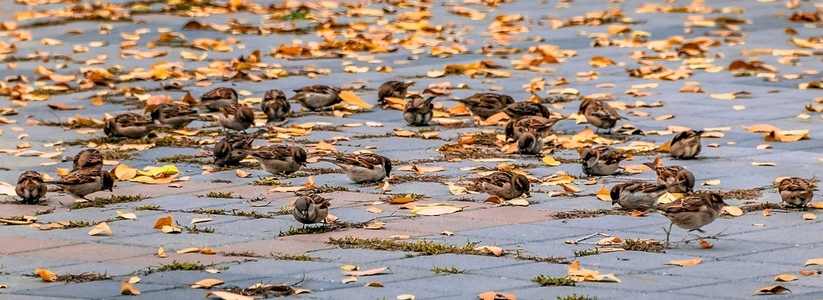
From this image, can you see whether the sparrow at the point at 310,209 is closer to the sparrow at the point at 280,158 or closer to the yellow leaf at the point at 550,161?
the sparrow at the point at 280,158

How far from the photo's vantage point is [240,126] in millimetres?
12414

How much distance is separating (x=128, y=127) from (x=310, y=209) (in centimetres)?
421

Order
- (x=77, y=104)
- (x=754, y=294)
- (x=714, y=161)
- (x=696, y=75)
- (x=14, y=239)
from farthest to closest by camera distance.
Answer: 1. (x=696, y=75)
2. (x=77, y=104)
3. (x=714, y=161)
4. (x=14, y=239)
5. (x=754, y=294)

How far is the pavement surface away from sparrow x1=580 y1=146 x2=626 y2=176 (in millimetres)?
186

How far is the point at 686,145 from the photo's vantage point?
427 inches

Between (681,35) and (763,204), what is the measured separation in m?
9.83

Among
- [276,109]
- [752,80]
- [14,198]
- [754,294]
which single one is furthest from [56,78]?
[754,294]

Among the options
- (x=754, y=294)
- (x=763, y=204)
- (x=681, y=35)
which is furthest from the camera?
(x=681, y=35)

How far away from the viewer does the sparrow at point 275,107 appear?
1291cm

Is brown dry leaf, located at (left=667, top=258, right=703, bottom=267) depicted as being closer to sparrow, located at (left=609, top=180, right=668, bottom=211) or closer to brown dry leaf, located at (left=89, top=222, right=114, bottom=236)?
sparrow, located at (left=609, top=180, right=668, bottom=211)

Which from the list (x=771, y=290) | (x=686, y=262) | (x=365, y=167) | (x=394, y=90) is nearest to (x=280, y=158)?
(x=365, y=167)

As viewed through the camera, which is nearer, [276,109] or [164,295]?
[164,295]

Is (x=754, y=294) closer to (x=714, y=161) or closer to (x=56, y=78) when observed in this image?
(x=714, y=161)

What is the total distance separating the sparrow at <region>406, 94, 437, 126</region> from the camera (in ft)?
41.4
